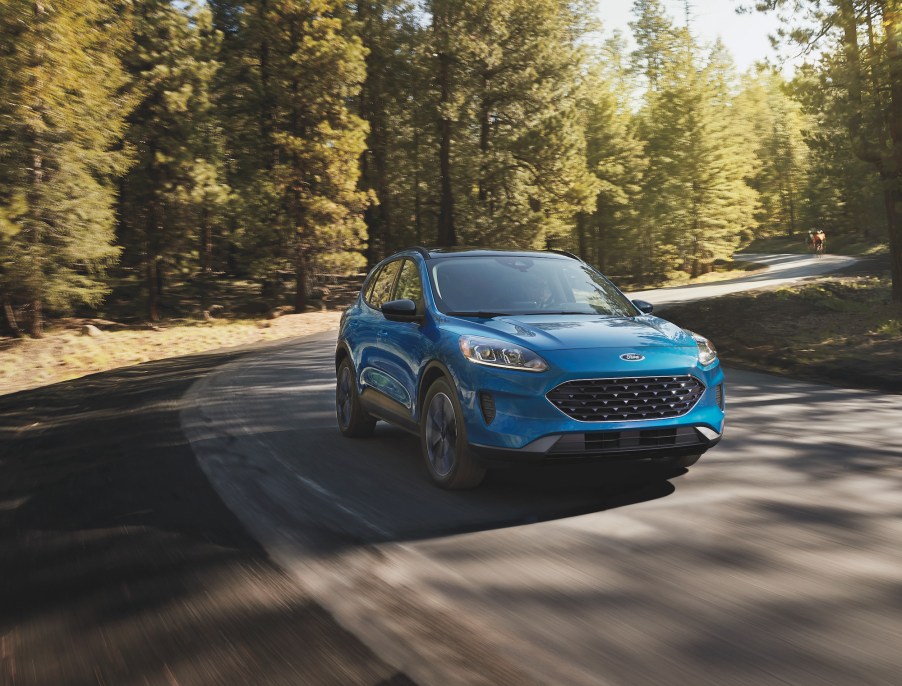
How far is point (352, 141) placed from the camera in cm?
3259

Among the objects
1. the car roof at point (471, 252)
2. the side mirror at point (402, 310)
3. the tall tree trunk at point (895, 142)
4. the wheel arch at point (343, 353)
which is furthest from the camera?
the tall tree trunk at point (895, 142)

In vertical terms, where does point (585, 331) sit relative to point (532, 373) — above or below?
above

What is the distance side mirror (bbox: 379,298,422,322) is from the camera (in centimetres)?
651

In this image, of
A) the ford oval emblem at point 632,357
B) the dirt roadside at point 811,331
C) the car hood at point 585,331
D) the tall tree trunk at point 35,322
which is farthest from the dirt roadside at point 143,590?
the tall tree trunk at point 35,322

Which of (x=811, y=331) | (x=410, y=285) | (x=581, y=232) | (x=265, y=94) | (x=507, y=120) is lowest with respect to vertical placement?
(x=811, y=331)

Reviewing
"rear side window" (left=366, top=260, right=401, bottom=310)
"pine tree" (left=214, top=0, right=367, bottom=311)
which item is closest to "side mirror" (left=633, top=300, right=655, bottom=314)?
"rear side window" (left=366, top=260, right=401, bottom=310)

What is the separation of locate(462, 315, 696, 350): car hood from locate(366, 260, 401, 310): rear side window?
6.29ft

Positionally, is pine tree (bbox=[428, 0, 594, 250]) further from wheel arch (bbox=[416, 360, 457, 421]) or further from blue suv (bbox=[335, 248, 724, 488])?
wheel arch (bbox=[416, 360, 457, 421])

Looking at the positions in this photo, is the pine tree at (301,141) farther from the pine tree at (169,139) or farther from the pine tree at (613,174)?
the pine tree at (613,174)

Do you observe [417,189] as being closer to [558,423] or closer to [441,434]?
[441,434]

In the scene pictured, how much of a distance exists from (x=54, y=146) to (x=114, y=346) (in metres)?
5.56

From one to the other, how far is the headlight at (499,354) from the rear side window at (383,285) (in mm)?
2211

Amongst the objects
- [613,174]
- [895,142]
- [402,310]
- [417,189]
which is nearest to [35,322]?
[402,310]

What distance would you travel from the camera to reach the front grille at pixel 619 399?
5301 millimetres
